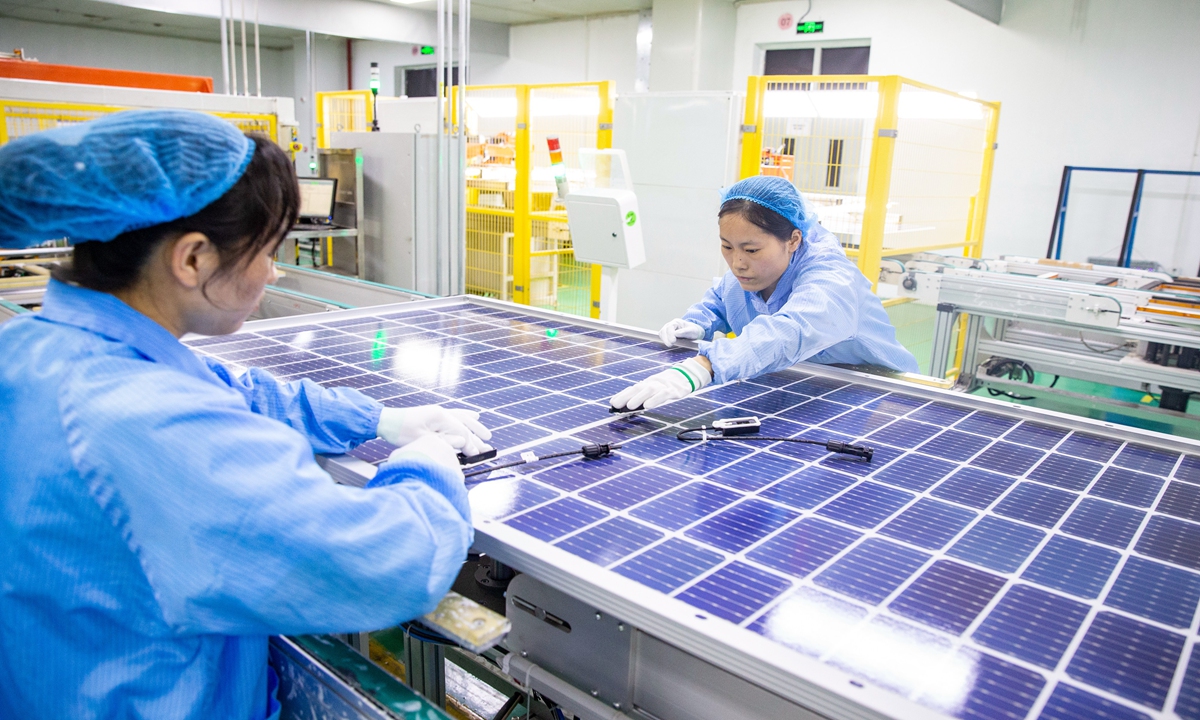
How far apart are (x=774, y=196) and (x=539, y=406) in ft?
3.70

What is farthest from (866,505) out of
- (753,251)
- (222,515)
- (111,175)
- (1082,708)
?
(111,175)

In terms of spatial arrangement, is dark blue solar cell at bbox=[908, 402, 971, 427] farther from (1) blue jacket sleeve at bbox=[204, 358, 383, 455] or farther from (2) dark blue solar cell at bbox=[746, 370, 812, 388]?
(1) blue jacket sleeve at bbox=[204, 358, 383, 455]

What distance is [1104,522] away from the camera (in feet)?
4.93

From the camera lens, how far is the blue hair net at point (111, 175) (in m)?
0.98

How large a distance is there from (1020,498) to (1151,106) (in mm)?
9122

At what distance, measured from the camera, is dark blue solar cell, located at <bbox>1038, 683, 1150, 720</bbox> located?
0.97 meters

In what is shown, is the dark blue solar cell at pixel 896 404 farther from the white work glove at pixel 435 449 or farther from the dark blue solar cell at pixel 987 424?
the white work glove at pixel 435 449

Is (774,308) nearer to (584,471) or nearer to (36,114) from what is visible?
(584,471)

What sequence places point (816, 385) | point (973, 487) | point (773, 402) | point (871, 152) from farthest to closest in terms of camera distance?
point (871, 152)
point (816, 385)
point (773, 402)
point (973, 487)

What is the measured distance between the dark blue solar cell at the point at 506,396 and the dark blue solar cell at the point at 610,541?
2.37 feet

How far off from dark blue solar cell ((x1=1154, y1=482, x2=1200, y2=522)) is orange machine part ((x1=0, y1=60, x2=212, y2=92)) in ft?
15.4

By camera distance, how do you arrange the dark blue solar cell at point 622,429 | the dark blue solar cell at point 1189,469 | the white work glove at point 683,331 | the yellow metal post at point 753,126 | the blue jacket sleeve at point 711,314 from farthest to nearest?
the yellow metal post at point 753,126 → the blue jacket sleeve at point 711,314 → the white work glove at point 683,331 → the dark blue solar cell at point 622,429 → the dark blue solar cell at point 1189,469

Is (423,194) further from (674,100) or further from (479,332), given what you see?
(479,332)

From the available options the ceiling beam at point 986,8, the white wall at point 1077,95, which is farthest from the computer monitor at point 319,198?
the white wall at point 1077,95
